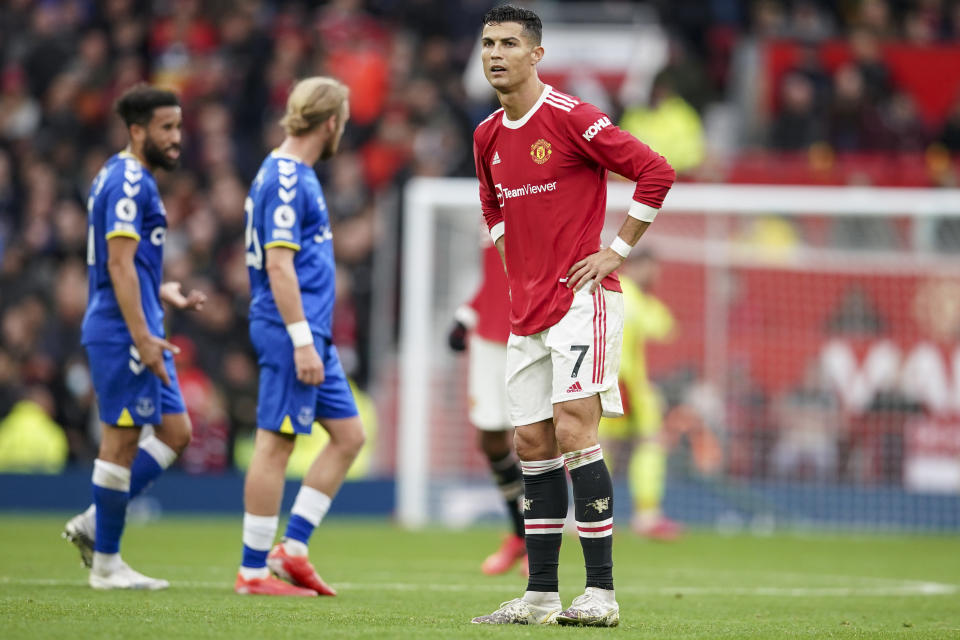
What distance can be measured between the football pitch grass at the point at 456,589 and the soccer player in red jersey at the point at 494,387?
0.30m

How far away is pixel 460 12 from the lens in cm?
1972

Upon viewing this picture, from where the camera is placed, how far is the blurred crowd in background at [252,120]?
15.1 m

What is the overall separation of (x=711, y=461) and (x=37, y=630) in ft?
32.4

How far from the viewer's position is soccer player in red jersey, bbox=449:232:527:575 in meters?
8.45

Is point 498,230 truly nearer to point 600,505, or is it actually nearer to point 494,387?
point 600,505

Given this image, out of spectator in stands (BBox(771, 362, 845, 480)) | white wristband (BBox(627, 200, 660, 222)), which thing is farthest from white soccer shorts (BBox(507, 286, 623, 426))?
spectator in stands (BBox(771, 362, 845, 480))

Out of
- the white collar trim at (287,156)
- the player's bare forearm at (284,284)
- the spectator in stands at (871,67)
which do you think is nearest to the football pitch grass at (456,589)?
the player's bare forearm at (284,284)

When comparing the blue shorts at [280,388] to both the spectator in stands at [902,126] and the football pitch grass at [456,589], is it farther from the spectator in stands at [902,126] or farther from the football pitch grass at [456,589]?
the spectator in stands at [902,126]

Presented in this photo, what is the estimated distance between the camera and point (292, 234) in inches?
257

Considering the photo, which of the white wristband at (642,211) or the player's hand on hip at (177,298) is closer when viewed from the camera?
the white wristband at (642,211)

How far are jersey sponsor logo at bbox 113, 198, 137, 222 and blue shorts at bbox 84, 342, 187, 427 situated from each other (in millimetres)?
604

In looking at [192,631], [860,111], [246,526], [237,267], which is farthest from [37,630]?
[860,111]

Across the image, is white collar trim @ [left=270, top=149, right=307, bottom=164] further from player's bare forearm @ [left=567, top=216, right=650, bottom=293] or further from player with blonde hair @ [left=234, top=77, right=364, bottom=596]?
player's bare forearm @ [left=567, top=216, right=650, bottom=293]

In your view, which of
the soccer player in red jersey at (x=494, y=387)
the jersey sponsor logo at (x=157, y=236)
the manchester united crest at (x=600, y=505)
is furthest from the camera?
the soccer player in red jersey at (x=494, y=387)
